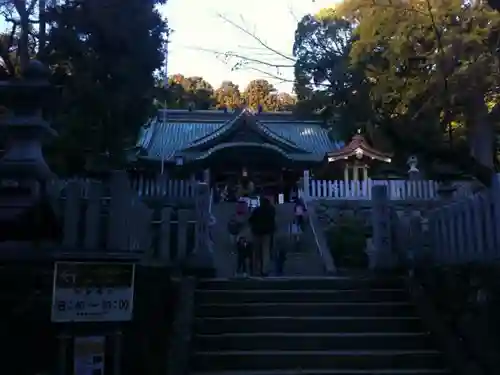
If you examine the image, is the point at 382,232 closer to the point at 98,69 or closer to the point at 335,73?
the point at 98,69

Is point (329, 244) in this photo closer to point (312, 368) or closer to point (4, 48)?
point (312, 368)

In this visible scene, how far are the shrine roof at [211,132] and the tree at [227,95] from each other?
11937 millimetres

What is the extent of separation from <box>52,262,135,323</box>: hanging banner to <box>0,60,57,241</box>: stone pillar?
2.25 m

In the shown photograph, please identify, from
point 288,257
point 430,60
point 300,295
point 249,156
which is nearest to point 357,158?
point 249,156

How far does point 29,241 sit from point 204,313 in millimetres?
2358

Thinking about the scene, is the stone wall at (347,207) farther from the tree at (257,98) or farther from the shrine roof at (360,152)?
the tree at (257,98)

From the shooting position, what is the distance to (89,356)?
4852 mm

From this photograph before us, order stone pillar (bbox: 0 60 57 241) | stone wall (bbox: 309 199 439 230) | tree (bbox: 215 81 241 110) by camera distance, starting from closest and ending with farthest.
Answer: stone pillar (bbox: 0 60 57 241) < stone wall (bbox: 309 199 439 230) < tree (bbox: 215 81 241 110)

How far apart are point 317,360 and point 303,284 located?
189cm

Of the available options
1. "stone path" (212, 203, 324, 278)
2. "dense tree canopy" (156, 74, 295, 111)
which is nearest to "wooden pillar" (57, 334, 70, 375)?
"stone path" (212, 203, 324, 278)

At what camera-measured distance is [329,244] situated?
13.7 meters

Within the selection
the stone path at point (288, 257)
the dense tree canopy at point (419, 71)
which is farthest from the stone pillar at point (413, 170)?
the stone path at point (288, 257)

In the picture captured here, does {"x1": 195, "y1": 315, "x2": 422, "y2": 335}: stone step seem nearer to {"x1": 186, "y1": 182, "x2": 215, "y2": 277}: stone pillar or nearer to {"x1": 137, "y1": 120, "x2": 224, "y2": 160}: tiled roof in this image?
{"x1": 186, "y1": 182, "x2": 215, "y2": 277}: stone pillar

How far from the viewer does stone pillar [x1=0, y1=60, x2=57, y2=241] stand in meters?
6.95
